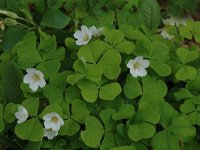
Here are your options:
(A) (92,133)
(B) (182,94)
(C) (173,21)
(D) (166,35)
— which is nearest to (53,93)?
(A) (92,133)

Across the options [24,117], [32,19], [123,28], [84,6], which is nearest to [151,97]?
[123,28]

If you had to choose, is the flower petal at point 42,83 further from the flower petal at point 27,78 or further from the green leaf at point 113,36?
the green leaf at point 113,36

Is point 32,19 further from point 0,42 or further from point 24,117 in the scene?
point 24,117

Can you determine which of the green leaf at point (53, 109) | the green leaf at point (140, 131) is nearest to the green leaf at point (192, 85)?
the green leaf at point (140, 131)

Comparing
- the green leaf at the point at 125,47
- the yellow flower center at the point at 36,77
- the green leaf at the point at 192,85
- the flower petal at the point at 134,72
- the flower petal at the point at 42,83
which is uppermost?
the green leaf at the point at 125,47

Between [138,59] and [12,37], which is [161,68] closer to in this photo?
[138,59]

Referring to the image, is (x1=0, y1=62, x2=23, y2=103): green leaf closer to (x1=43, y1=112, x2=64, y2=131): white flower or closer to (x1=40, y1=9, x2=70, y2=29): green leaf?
(x1=43, y1=112, x2=64, y2=131): white flower

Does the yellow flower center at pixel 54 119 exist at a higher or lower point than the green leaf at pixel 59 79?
lower
